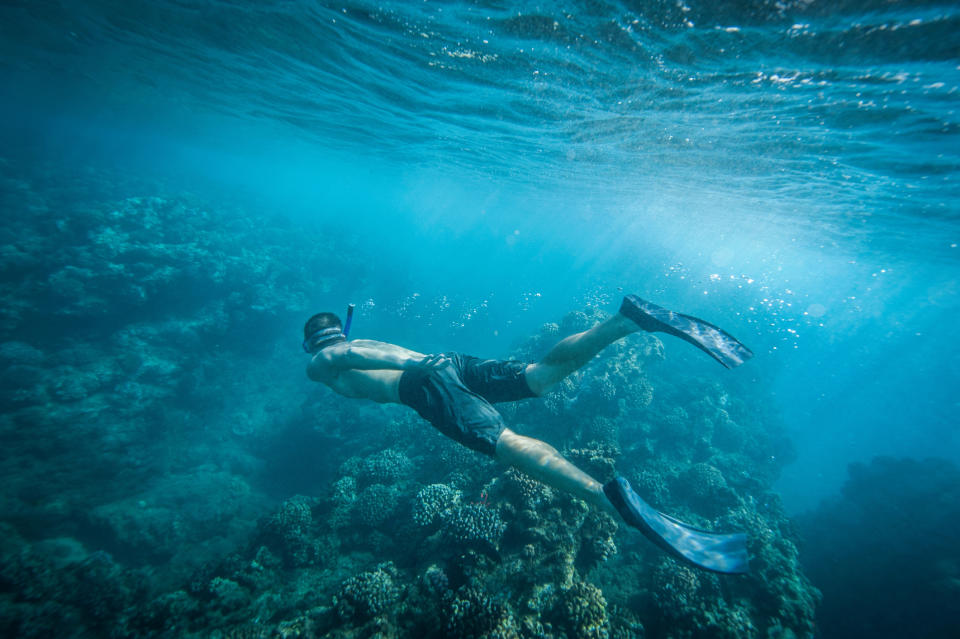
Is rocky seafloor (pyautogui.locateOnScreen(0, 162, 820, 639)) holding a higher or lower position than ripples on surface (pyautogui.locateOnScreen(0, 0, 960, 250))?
lower

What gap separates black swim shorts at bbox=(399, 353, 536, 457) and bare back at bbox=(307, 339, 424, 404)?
0.69 feet

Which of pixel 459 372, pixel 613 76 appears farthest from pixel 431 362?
pixel 613 76

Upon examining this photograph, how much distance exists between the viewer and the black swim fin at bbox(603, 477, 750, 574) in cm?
368

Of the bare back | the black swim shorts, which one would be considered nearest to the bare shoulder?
the bare back

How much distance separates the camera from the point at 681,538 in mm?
3959

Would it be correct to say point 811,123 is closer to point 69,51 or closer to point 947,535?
point 947,535

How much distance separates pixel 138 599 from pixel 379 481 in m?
4.60

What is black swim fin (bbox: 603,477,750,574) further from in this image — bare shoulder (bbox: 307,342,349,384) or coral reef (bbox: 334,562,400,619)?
bare shoulder (bbox: 307,342,349,384)

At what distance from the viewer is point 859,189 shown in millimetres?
13406

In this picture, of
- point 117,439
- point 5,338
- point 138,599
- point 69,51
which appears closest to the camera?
point 138,599

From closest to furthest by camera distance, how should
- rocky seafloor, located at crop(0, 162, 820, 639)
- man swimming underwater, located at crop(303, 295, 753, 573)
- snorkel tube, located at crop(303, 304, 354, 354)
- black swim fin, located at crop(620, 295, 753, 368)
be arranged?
man swimming underwater, located at crop(303, 295, 753, 573)
black swim fin, located at crop(620, 295, 753, 368)
rocky seafloor, located at crop(0, 162, 820, 639)
snorkel tube, located at crop(303, 304, 354, 354)

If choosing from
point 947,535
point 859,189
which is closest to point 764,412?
point 947,535

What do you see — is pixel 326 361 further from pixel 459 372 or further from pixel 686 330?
pixel 686 330

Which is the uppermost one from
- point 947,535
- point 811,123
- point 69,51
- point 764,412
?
point 811,123
